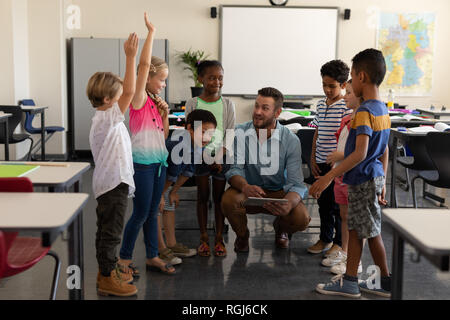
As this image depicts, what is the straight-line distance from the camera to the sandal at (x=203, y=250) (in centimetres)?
330

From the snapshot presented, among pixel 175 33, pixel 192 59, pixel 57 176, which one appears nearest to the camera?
pixel 57 176

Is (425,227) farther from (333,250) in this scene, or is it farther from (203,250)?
(203,250)

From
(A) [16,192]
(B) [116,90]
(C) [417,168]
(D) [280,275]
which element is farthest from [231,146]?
(C) [417,168]

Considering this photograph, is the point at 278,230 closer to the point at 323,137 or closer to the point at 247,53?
the point at 323,137

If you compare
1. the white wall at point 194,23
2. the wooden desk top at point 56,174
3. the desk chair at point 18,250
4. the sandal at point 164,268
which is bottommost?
the sandal at point 164,268

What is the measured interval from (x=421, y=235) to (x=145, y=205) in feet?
5.12

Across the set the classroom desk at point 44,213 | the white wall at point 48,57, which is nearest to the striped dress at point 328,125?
the classroom desk at point 44,213

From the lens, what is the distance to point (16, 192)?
76.7 inches

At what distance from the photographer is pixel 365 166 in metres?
2.51

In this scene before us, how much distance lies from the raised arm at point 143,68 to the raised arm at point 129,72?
4.0 inches

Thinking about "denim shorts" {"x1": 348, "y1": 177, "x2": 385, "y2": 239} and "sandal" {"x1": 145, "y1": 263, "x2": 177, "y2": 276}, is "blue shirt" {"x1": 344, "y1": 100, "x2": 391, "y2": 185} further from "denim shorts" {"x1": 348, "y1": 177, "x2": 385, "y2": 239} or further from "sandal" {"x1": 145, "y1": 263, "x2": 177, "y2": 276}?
"sandal" {"x1": 145, "y1": 263, "x2": 177, "y2": 276}

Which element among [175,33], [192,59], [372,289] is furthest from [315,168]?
[175,33]

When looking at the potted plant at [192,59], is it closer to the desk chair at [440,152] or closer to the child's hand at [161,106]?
the desk chair at [440,152]
